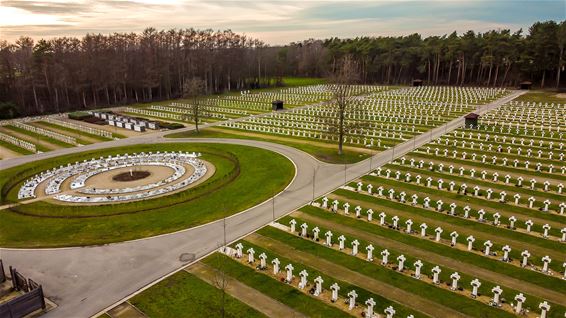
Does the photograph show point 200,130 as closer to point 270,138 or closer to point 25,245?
point 270,138

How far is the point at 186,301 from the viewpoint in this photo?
1975cm

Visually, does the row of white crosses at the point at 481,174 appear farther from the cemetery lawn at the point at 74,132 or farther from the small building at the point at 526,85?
the small building at the point at 526,85

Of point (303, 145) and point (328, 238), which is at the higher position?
point (303, 145)

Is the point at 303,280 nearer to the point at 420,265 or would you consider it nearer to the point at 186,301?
the point at 186,301

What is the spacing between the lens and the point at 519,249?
24.3m

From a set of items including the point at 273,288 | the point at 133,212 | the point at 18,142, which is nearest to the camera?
the point at 273,288

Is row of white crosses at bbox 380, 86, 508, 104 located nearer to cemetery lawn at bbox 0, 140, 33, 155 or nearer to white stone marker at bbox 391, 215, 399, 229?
white stone marker at bbox 391, 215, 399, 229

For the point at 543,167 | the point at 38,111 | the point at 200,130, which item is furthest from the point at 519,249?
the point at 38,111

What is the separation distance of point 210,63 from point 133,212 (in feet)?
319

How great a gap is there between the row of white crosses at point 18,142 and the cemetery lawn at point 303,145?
18650 millimetres

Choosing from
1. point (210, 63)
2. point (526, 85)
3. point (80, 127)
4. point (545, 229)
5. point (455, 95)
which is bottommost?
point (545, 229)

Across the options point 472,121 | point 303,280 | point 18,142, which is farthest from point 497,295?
point 18,142

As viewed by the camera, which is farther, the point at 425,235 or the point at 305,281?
the point at 425,235

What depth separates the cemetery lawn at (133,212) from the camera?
2773 cm
